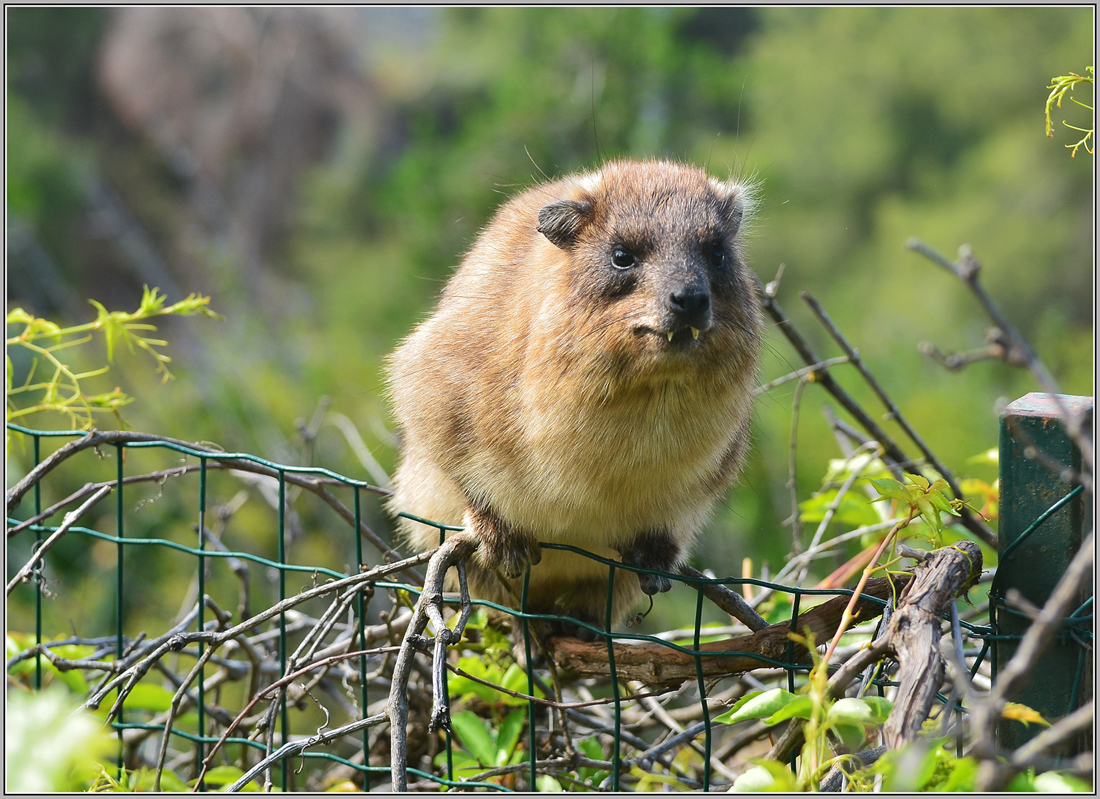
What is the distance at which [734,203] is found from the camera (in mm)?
2246

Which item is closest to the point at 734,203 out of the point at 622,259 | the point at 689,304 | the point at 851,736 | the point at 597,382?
the point at 622,259

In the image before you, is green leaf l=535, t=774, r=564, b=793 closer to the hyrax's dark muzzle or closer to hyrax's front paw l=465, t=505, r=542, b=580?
hyrax's front paw l=465, t=505, r=542, b=580

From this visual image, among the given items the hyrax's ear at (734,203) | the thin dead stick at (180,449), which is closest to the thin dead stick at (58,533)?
the thin dead stick at (180,449)

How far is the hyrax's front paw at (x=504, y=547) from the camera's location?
2125mm

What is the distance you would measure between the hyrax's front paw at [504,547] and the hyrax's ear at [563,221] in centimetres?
67

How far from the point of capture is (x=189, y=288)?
10.4 meters

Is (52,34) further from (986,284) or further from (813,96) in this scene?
(986,284)

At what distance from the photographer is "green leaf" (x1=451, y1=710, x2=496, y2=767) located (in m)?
2.07

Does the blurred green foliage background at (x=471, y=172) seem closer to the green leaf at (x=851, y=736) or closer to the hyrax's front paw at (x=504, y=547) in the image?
the hyrax's front paw at (x=504, y=547)

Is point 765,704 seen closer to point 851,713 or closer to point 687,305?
point 851,713

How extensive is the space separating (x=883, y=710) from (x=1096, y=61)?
4.04ft

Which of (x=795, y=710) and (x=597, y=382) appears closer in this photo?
(x=795, y=710)

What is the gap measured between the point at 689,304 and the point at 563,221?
16.9 inches

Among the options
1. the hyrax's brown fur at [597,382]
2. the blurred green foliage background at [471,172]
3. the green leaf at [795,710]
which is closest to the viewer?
the green leaf at [795,710]
